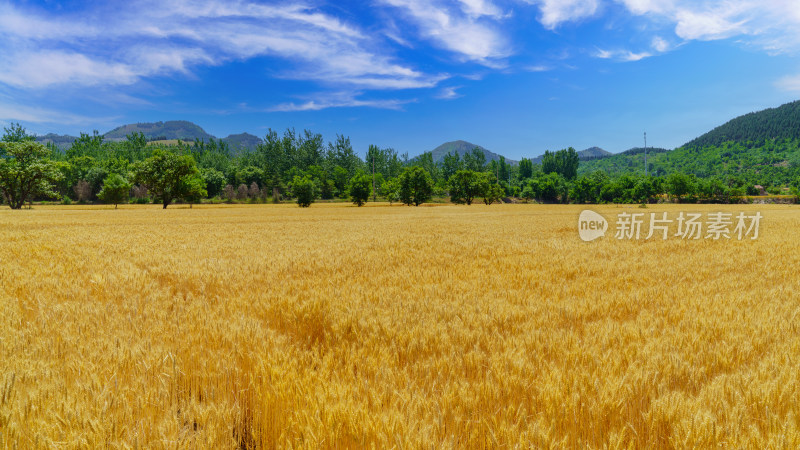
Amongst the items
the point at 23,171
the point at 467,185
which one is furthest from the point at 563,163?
the point at 23,171

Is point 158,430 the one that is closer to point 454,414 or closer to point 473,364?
point 454,414

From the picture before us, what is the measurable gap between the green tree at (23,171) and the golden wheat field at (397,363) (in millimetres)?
64754

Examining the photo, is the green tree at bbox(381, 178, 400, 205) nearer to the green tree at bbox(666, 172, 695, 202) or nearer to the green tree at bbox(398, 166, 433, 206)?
the green tree at bbox(398, 166, 433, 206)

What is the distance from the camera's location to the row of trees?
2419 inches

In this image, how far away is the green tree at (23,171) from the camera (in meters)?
50.5

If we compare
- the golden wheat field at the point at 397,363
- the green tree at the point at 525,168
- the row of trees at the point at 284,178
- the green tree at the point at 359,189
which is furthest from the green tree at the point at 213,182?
the green tree at the point at 525,168

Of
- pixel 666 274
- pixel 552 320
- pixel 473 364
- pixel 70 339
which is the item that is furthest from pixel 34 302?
pixel 666 274

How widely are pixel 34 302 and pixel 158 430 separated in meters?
4.10

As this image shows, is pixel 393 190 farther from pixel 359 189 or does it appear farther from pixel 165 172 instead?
pixel 165 172

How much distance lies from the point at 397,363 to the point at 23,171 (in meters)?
71.2

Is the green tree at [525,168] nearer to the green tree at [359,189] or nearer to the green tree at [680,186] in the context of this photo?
the green tree at [680,186]

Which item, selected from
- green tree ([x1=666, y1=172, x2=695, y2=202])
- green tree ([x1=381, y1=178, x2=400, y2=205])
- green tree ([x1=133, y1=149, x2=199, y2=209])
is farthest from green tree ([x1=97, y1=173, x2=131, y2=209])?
green tree ([x1=666, y1=172, x2=695, y2=202])

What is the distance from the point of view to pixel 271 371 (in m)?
2.46

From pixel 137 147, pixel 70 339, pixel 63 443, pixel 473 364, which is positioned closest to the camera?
pixel 63 443
